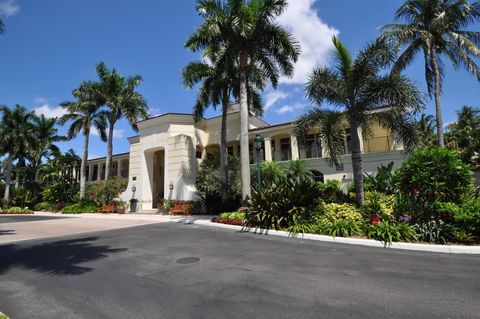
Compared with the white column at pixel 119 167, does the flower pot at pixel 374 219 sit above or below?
below

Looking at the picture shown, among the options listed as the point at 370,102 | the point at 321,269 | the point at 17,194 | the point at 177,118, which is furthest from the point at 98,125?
the point at 321,269

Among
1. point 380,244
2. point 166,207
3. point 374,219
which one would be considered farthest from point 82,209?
point 380,244

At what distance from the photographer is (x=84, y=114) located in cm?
2772

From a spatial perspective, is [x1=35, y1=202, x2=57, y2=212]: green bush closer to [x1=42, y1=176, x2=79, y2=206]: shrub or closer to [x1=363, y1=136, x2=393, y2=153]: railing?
[x1=42, y1=176, x2=79, y2=206]: shrub

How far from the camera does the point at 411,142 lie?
11.9 meters

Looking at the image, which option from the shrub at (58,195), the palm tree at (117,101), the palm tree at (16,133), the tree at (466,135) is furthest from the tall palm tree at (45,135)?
the tree at (466,135)

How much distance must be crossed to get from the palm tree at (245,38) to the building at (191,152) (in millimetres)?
7959

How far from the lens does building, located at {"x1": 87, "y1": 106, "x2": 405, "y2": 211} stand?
2124cm

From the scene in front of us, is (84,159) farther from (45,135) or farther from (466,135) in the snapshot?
(466,135)

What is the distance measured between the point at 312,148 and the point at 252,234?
Answer: 14.7 m

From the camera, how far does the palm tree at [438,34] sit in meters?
15.5

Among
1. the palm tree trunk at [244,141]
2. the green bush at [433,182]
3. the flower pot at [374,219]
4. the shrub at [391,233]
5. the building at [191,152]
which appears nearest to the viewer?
the shrub at [391,233]

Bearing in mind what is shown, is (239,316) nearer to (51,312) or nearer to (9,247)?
(51,312)

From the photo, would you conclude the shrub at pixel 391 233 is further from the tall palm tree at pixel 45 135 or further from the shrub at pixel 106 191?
the tall palm tree at pixel 45 135
